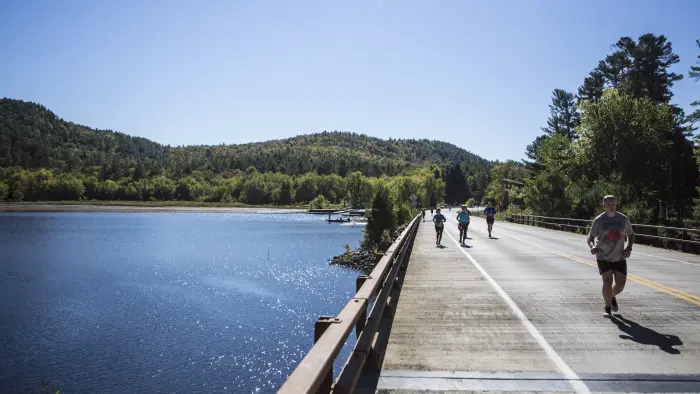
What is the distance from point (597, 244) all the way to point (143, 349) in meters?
18.7

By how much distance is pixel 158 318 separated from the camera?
2669cm

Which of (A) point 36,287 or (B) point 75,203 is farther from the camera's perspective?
(B) point 75,203

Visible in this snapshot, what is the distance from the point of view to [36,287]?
33812mm

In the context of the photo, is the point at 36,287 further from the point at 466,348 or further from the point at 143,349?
the point at 466,348

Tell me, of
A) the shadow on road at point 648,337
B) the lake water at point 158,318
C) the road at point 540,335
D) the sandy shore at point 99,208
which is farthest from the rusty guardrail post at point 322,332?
the sandy shore at point 99,208

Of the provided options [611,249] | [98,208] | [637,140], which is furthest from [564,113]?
[98,208]

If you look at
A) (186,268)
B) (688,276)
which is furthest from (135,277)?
(688,276)

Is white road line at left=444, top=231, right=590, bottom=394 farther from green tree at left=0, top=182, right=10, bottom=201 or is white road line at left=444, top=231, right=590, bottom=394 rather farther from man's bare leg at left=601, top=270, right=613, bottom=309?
green tree at left=0, top=182, right=10, bottom=201

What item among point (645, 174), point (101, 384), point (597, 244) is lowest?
point (101, 384)

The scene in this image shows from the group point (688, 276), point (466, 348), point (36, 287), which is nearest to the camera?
point (466, 348)

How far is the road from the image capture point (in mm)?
5320

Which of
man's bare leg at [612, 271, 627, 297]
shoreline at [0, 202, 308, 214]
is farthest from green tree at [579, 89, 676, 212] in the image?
shoreline at [0, 202, 308, 214]

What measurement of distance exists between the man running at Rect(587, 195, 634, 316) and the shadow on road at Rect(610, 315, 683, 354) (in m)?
0.63

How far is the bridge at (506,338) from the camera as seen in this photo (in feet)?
16.5
